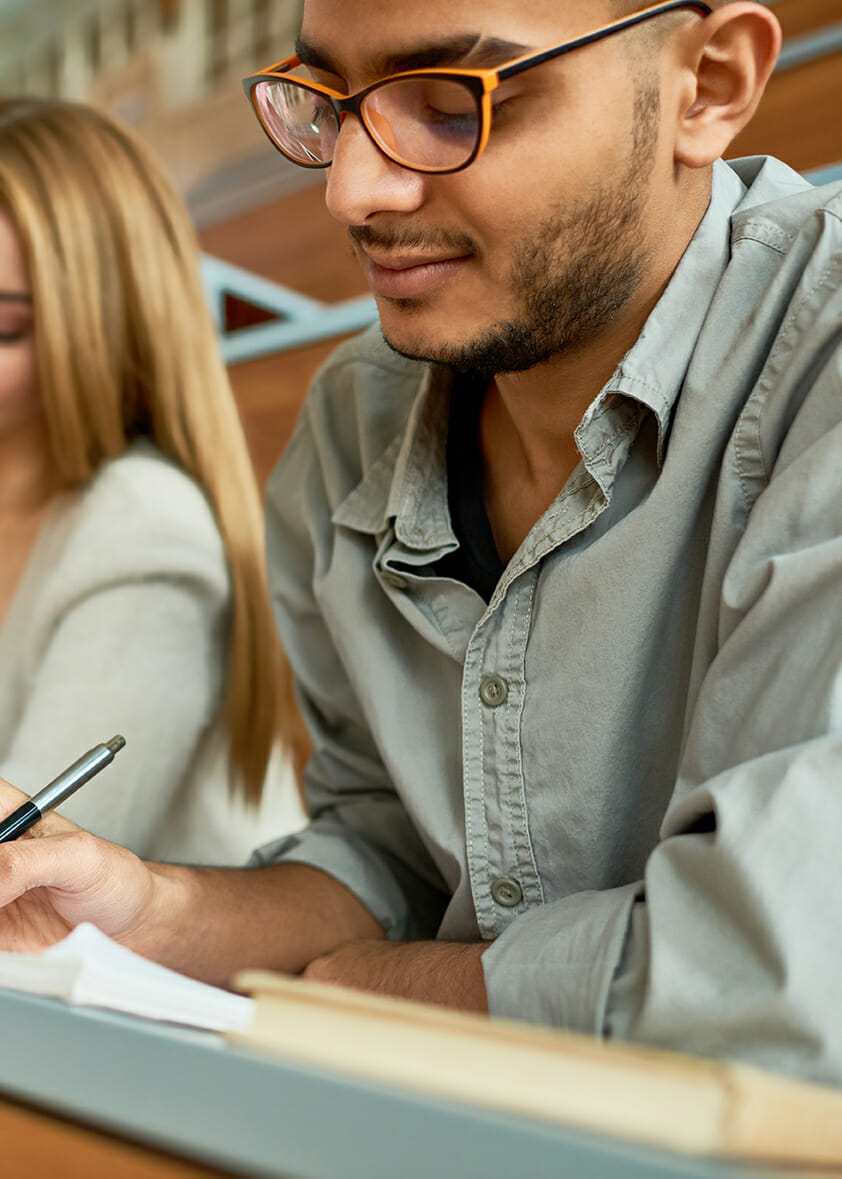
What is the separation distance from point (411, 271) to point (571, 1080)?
0.57 m

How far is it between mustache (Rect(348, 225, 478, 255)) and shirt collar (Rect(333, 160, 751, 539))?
13 cm

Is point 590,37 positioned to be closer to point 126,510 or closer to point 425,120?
point 425,120

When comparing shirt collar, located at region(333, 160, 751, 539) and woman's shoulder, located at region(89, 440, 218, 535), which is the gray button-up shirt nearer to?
shirt collar, located at region(333, 160, 751, 539)

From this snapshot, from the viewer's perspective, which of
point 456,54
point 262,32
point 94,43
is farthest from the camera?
point 94,43

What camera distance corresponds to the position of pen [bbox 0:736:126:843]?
0.73 meters

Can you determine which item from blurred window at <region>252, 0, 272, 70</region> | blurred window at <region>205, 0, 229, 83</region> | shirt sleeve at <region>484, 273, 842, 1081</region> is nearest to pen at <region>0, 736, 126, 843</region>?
shirt sleeve at <region>484, 273, 842, 1081</region>

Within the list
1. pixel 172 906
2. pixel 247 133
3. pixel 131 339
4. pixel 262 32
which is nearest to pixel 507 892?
pixel 172 906

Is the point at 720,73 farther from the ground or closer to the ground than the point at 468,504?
farther from the ground

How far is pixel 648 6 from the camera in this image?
0.73 metres

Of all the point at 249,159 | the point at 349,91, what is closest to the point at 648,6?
the point at 349,91

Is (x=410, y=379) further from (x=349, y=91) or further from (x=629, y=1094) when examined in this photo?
(x=629, y=1094)

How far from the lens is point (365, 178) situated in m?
0.72

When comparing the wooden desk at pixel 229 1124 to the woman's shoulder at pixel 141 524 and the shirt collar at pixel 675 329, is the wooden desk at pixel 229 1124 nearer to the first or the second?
the shirt collar at pixel 675 329

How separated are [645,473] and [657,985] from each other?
1.17 ft
